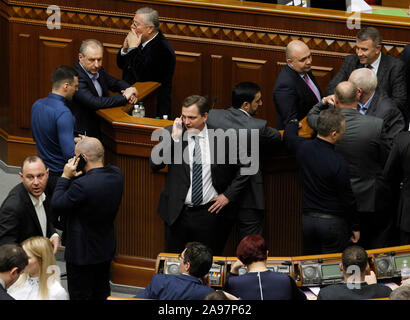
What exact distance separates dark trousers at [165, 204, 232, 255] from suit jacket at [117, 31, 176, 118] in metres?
1.66

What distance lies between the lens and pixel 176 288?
518 cm

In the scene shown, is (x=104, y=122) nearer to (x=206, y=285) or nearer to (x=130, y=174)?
(x=130, y=174)

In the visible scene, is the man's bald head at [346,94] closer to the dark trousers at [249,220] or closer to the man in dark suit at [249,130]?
the man in dark suit at [249,130]

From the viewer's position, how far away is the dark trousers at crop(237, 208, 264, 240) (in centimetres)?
654

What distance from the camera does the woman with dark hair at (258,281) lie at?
5195mm

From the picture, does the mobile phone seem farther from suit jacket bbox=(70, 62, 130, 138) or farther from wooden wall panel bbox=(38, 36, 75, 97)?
wooden wall panel bbox=(38, 36, 75, 97)

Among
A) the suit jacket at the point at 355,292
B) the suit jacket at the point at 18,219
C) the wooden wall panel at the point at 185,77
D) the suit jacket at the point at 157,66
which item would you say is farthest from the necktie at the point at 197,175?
the wooden wall panel at the point at 185,77

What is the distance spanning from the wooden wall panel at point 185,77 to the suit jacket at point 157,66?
0.68 m

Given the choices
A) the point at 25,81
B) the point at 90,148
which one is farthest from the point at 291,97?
the point at 25,81

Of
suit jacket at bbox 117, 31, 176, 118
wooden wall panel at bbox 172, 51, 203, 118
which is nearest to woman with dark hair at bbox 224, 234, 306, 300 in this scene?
suit jacket at bbox 117, 31, 176, 118

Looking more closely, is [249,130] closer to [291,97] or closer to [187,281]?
[291,97]

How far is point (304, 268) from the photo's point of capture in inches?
223

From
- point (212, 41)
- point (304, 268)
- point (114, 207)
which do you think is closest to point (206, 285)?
point (304, 268)

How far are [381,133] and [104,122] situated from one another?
2006 mm
